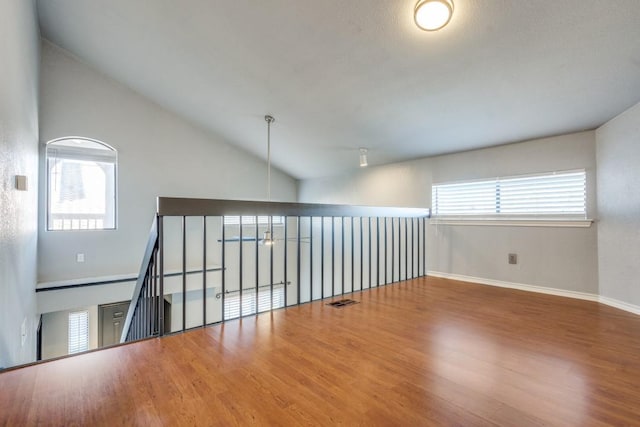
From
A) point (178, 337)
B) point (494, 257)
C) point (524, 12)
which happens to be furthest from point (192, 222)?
point (524, 12)

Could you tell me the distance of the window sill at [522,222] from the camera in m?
3.26

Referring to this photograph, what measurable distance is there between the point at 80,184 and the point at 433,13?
18.0ft

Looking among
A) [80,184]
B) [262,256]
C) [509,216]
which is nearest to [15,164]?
[80,184]

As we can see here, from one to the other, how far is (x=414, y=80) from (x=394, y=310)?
7.35 feet

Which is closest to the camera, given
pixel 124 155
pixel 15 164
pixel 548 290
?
pixel 15 164

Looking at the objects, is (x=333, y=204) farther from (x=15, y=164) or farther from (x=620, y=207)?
(x=15, y=164)

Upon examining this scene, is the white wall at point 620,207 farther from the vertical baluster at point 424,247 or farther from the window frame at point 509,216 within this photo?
the vertical baluster at point 424,247

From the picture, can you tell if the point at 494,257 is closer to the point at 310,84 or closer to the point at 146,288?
the point at 310,84

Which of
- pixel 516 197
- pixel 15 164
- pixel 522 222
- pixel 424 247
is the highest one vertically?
pixel 15 164

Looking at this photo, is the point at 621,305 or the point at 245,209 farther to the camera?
the point at 621,305

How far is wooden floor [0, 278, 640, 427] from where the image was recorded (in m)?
1.25

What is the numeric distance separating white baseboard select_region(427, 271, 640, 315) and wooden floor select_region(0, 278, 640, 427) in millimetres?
490

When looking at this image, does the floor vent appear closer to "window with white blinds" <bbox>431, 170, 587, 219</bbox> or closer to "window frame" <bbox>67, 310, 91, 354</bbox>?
"window with white blinds" <bbox>431, 170, 587, 219</bbox>

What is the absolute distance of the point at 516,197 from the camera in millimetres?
3738
